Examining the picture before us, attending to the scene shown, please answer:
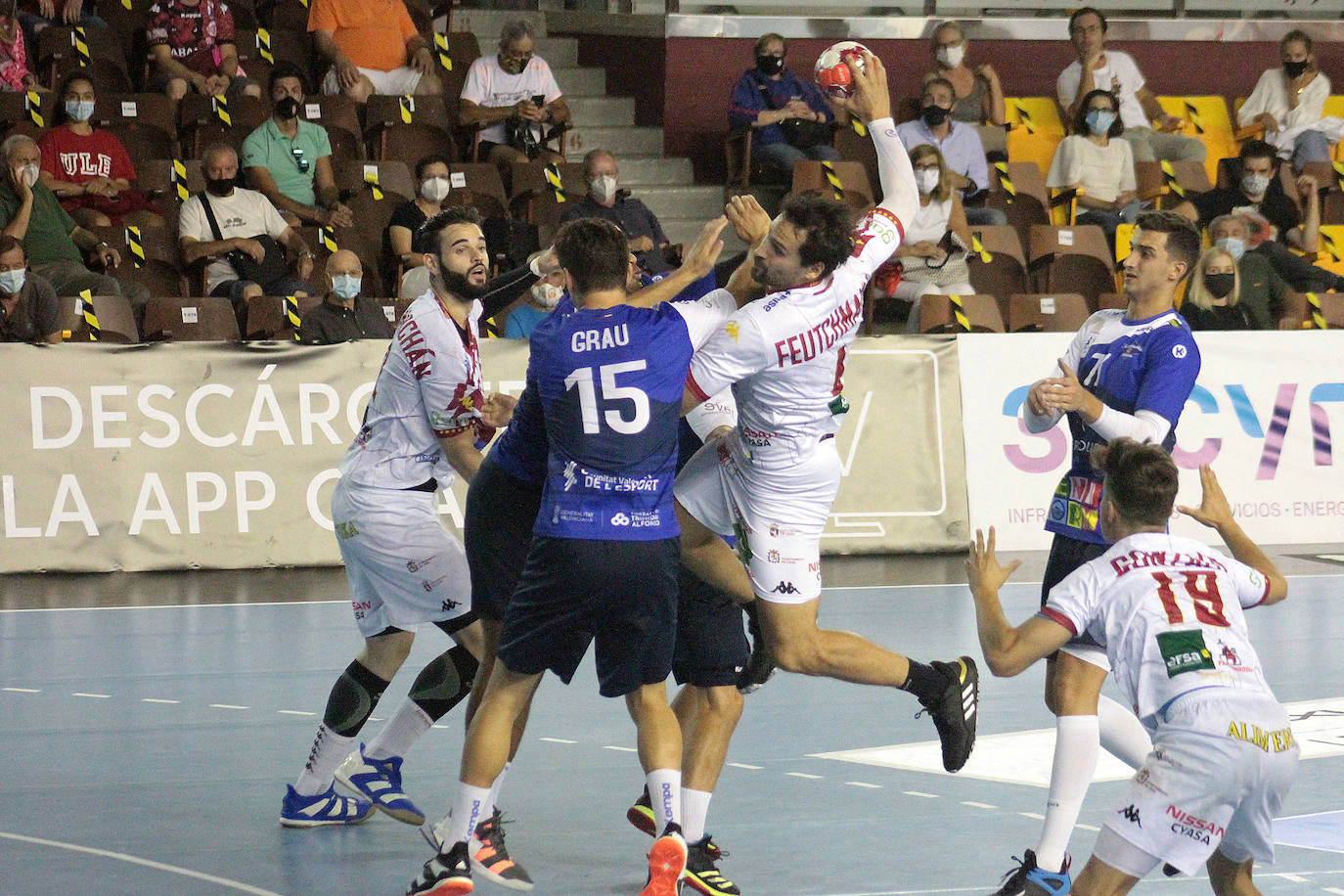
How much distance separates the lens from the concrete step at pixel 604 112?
1538 centimetres

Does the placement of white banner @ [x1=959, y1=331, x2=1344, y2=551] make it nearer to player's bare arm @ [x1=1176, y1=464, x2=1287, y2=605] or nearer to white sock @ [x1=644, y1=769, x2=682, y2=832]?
player's bare arm @ [x1=1176, y1=464, x2=1287, y2=605]

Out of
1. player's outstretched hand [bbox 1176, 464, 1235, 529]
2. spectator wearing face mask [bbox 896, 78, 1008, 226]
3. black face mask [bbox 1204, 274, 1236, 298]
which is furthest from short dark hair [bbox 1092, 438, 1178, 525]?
spectator wearing face mask [bbox 896, 78, 1008, 226]

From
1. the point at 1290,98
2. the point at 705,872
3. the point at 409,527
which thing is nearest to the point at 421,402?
the point at 409,527

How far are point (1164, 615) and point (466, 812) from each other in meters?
2.00

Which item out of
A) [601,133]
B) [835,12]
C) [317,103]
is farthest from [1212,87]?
[317,103]

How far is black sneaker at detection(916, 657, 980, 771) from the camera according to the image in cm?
524

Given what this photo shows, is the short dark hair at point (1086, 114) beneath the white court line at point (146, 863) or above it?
above

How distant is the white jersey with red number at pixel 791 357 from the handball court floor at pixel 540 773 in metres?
1.31

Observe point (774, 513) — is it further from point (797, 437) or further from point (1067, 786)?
point (1067, 786)

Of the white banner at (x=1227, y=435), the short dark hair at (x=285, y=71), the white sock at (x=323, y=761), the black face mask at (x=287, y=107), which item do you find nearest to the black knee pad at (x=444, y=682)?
the white sock at (x=323, y=761)

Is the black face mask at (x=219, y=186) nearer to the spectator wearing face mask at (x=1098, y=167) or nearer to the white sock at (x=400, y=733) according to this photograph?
the spectator wearing face mask at (x=1098, y=167)

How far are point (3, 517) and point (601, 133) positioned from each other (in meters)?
7.03

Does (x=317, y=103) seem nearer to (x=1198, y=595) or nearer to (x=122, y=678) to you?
Result: (x=122, y=678)

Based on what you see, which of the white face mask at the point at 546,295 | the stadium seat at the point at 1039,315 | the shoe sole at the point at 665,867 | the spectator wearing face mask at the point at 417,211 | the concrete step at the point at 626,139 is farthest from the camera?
the concrete step at the point at 626,139
